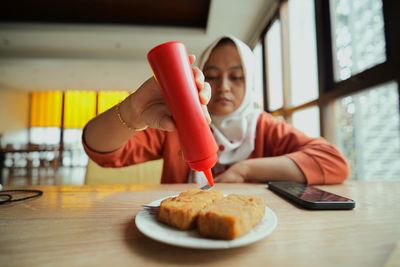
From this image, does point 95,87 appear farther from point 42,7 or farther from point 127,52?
point 42,7

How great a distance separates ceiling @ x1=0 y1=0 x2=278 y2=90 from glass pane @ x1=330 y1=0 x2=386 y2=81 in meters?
1.15

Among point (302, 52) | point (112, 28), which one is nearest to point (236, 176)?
point (302, 52)

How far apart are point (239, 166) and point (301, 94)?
5.16 ft

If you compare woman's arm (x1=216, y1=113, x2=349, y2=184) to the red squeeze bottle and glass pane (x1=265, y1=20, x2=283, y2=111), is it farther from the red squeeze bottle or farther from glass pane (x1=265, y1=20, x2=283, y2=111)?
glass pane (x1=265, y1=20, x2=283, y2=111)

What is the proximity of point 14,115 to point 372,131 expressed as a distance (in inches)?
302

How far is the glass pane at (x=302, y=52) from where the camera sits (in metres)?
1.71

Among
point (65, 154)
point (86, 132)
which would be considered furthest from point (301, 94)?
point (65, 154)

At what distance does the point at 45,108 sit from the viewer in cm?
667

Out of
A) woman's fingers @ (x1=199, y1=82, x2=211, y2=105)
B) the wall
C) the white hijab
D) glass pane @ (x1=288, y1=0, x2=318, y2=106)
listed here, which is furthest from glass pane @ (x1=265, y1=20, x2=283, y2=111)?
the wall

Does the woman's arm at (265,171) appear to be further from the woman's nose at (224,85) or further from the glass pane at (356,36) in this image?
the glass pane at (356,36)

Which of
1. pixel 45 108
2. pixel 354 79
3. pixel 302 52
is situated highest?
pixel 45 108

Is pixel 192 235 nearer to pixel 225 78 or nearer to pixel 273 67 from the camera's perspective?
pixel 225 78

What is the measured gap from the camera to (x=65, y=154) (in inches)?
243

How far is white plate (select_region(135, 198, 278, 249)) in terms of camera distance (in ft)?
0.67
